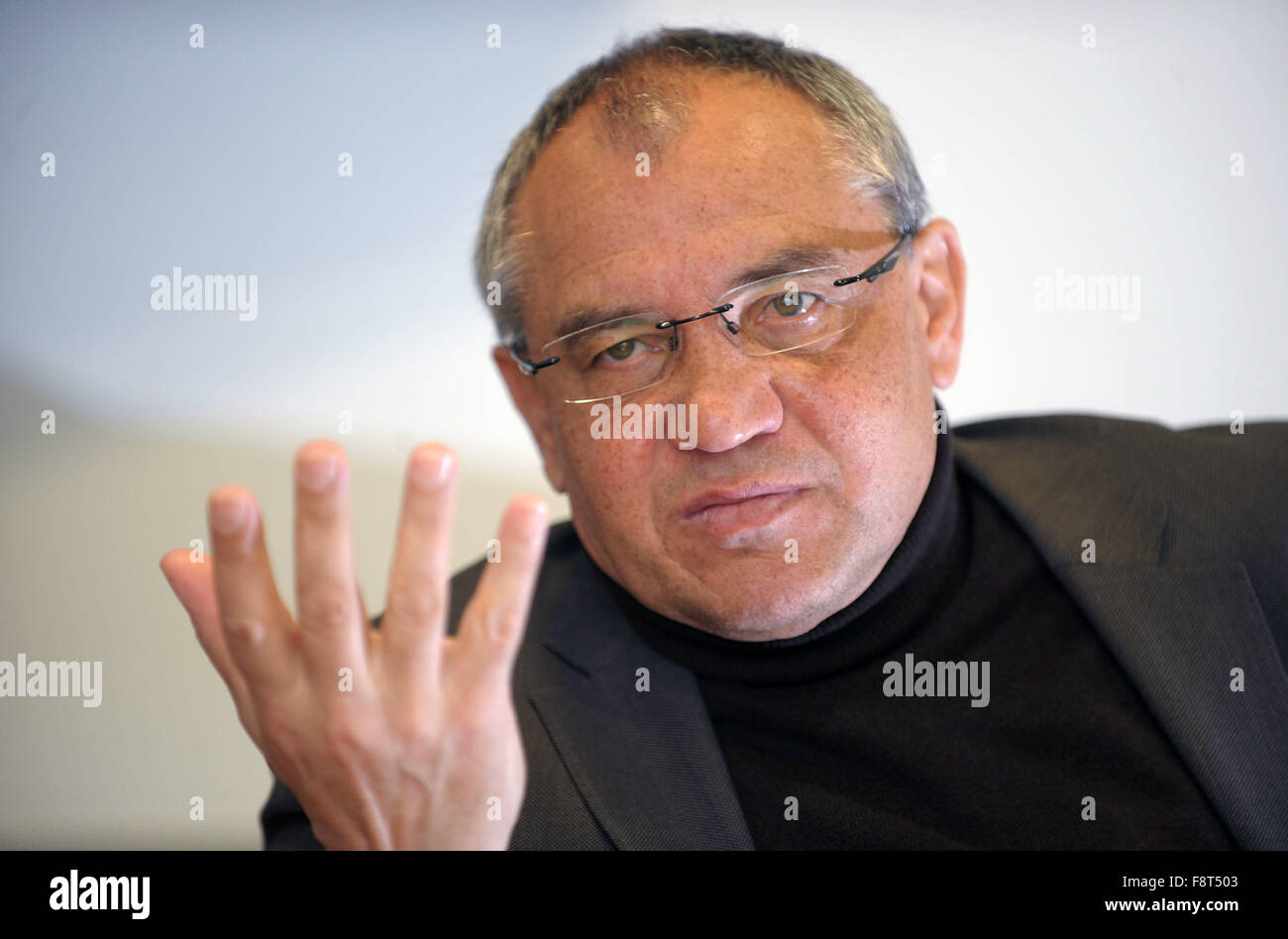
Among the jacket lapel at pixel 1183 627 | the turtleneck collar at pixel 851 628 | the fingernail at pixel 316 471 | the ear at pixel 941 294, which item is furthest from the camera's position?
the ear at pixel 941 294

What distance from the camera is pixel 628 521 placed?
4.98 feet

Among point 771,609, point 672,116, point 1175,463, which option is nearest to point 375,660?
point 771,609

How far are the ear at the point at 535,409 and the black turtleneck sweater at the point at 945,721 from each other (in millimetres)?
229

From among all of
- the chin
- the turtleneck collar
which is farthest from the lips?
the turtleneck collar

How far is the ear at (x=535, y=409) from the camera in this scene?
5.58 feet

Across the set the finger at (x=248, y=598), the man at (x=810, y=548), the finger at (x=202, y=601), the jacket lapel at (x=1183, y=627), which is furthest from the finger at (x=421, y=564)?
the jacket lapel at (x=1183, y=627)

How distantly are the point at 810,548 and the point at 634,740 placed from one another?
0.37 metres

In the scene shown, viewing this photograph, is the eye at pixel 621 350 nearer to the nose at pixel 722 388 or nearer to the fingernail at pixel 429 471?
the nose at pixel 722 388

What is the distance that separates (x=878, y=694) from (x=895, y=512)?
28 centimetres

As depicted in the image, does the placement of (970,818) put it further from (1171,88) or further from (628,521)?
(1171,88)

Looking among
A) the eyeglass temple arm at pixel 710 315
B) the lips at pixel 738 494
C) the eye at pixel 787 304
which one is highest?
the eye at pixel 787 304
